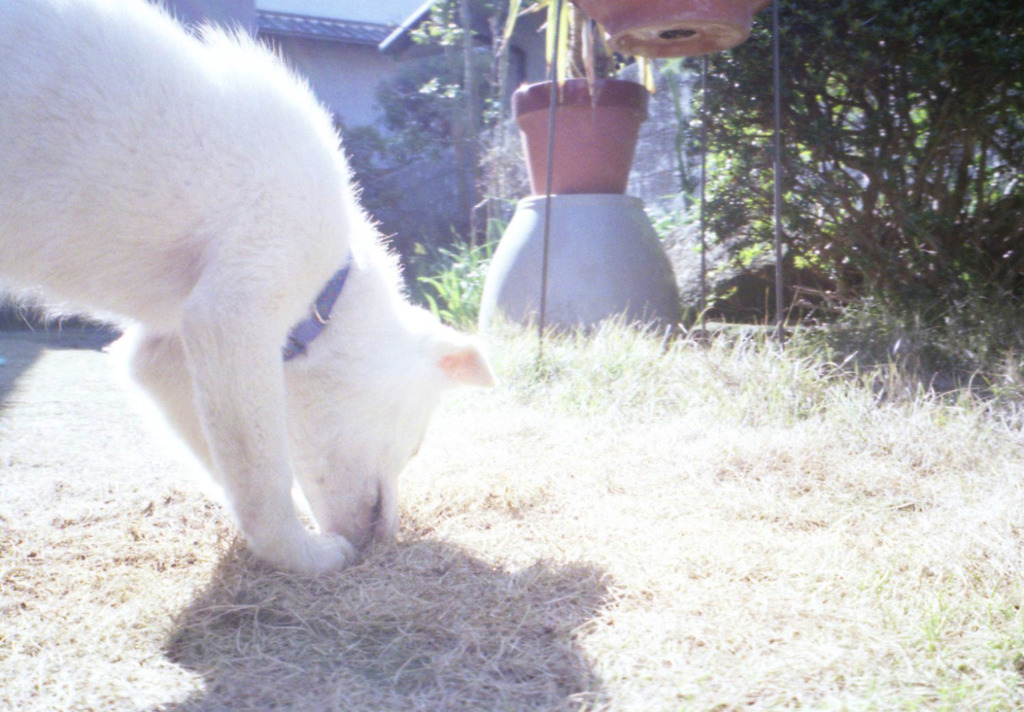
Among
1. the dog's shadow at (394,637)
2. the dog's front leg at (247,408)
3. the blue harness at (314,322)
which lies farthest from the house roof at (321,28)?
the dog's shadow at (394,637)

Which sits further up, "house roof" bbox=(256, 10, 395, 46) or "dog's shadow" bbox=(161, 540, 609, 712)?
"house roof" bbox=(256, 10, 395, 46)

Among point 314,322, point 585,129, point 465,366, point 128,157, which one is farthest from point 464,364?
point 585,129

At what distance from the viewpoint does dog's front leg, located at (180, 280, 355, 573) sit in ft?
5.64

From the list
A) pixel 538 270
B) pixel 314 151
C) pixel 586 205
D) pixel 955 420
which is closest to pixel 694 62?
pixel 586 205

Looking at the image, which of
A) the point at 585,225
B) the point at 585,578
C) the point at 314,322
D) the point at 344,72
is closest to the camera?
the point at 585,578

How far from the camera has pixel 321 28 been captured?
11.7 m

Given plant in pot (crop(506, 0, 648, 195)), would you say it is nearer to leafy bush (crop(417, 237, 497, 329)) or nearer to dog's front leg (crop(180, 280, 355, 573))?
leafy bush (crop(417, 237, 497, 329))

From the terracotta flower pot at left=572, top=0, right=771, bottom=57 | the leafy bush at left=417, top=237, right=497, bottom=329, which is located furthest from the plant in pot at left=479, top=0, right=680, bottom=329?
the terracotta flower pot at left=572, top=0, right=771, bottom=57

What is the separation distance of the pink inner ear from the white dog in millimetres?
256

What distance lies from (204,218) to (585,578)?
3.86ft

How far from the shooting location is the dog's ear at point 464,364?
2232 mm

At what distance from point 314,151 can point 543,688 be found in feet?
4.31

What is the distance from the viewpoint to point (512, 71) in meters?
12.0

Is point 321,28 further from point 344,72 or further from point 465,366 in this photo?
point 465,366
